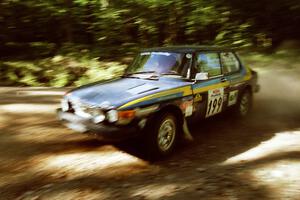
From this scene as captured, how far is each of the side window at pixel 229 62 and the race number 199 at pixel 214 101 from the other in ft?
1.95

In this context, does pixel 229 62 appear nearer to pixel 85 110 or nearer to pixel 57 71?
pixel 85 110

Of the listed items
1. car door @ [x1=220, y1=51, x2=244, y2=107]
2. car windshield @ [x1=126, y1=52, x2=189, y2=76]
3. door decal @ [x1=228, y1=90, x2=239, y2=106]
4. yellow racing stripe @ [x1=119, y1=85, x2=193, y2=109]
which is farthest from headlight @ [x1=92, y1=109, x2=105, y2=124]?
door decal @ [x1=228, y1=90, x2=239, y2=106]

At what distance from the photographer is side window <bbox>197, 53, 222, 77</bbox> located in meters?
6.30

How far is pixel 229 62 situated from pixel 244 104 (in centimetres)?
117

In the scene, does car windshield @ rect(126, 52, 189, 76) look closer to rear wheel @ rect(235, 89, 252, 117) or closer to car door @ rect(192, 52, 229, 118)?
car door @ rect(192, 52, 229, 118)

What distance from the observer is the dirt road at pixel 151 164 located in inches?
167

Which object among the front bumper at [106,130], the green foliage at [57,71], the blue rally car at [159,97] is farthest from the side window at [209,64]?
the green foliage at [57,71]

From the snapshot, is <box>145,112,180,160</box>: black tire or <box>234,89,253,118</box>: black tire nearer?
<box>145,112,180,160</box>: black tire

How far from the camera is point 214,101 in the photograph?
6.46 metres

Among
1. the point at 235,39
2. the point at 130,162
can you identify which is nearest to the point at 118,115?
the point at 130,162

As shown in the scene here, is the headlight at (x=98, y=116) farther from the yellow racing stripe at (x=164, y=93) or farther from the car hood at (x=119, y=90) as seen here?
the yellow racing stripe at (x=164, y=93)

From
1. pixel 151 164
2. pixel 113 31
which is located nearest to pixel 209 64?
pixel 151 164

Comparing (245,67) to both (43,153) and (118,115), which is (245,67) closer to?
(118,115)

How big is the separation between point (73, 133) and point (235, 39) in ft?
32.3
